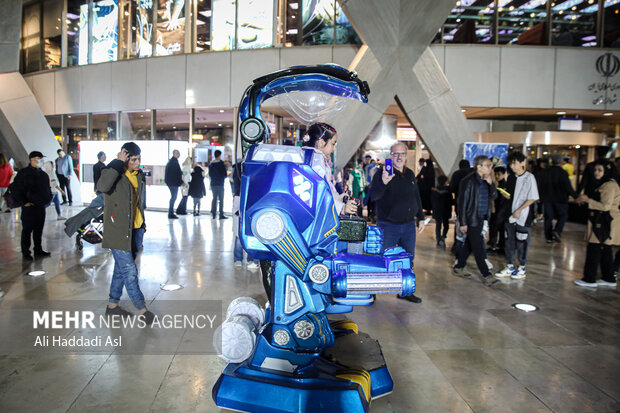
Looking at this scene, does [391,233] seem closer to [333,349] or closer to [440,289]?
[440,289]

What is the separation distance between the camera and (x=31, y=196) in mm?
7016

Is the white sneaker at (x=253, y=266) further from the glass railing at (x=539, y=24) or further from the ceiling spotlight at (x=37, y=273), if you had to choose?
the glass railing at (x=539, y=24)

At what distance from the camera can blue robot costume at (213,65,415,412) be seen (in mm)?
2516

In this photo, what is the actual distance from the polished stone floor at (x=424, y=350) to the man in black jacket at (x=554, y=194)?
9.79ft

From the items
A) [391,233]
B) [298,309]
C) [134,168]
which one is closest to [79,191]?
[134,168]

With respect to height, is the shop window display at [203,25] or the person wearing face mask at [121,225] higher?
the shop window display at [203,25]

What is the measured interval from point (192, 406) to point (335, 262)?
145 centimetres

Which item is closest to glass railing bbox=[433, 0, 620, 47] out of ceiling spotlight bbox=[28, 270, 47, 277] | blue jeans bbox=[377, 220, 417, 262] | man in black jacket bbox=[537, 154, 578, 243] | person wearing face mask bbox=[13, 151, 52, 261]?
man in black jacket bbox=[537, 154, 578, 243]

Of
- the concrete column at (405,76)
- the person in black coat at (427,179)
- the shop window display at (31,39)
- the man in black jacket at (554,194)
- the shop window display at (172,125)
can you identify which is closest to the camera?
the man in black jacket at (554,194)

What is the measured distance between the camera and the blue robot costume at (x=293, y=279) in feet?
8.25

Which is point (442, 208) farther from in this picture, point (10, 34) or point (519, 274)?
point (10, 34)

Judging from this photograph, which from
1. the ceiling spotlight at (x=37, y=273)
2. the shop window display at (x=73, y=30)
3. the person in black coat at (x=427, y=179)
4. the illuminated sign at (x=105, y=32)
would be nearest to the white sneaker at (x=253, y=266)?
the ceiling spotlight at (x=37, y=273)

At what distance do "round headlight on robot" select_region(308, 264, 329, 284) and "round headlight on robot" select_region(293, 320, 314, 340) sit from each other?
38 centimetres

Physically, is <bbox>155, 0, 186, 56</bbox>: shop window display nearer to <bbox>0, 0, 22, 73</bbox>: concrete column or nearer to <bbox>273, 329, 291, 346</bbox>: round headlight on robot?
<bbox>0, 0, 22, 73</bbox>: concrete column
